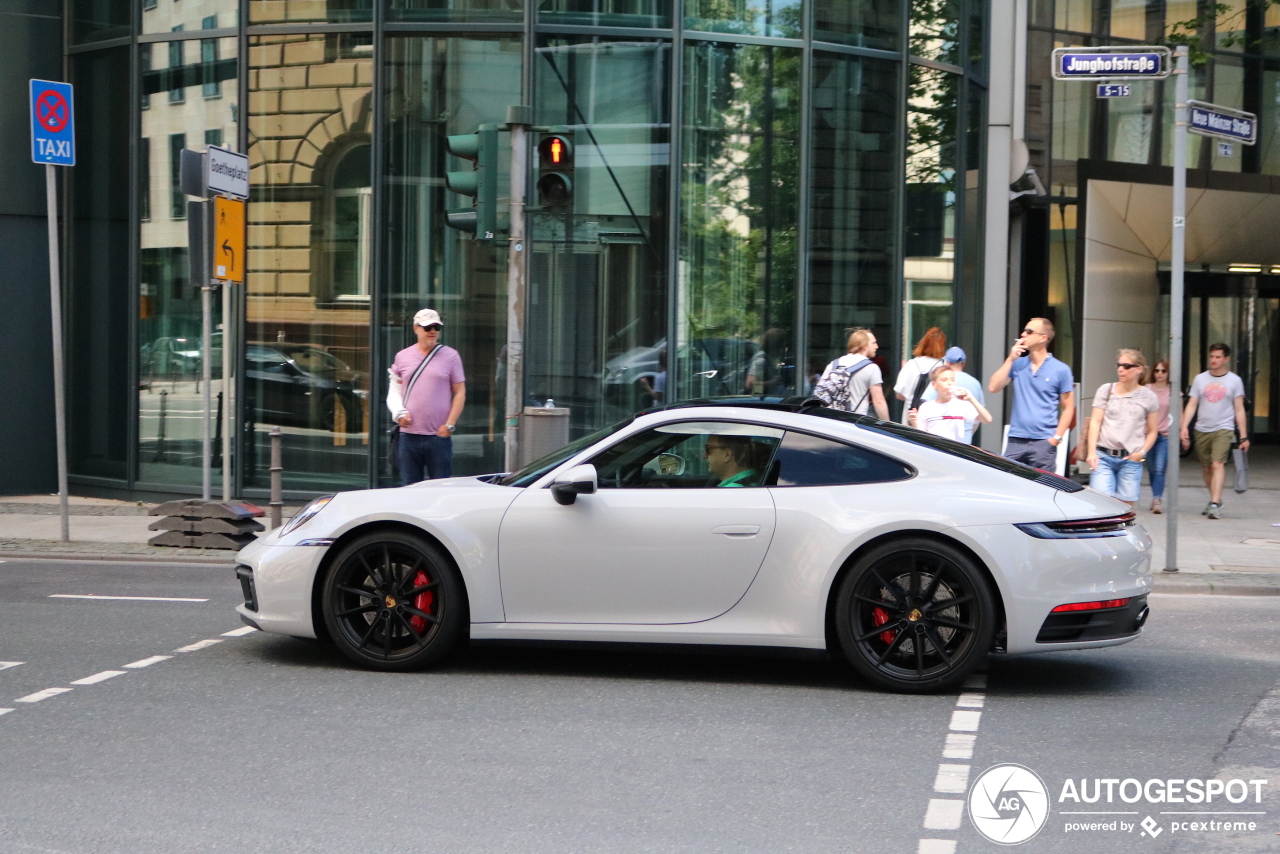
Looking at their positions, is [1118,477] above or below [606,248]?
below

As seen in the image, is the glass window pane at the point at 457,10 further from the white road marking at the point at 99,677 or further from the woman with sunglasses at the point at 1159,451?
the white road marking at the point at 99,677

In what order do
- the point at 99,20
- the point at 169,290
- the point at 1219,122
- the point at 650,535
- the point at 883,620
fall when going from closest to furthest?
1. the point at 883,620
2. the point at 650,535
3. the point at 1219,122
4. the point at 169,290
5. the point at 99,20

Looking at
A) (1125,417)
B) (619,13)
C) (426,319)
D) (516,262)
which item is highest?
(619,13)

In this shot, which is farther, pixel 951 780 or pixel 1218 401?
pixel 1218 401

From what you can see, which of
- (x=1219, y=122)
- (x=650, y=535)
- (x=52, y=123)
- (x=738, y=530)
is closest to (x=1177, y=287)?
(x=1219, y=122)

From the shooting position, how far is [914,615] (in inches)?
257

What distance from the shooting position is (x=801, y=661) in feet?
24.2

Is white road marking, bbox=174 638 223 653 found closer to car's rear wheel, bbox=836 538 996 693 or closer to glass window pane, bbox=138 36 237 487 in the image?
car's rear wheel, bbox=836 538 996 693

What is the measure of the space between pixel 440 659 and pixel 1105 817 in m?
3.30

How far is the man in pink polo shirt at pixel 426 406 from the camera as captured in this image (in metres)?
11.1

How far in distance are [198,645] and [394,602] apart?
4.60 feet

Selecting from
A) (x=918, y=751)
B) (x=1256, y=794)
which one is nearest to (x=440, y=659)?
(x=918, y=751)

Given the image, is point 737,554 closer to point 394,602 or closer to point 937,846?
point 394,602

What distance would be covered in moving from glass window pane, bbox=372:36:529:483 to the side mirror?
787 cm
